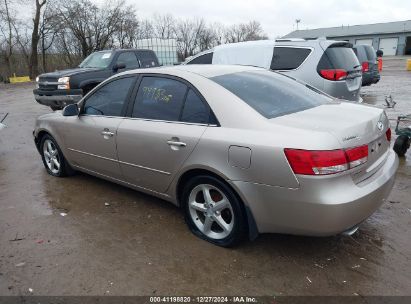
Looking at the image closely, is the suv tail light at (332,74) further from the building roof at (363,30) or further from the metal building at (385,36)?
the building roof at (363,30)

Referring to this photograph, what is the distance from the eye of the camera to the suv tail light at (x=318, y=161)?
8.75ft

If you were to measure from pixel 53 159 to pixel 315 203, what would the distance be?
4.08 meters

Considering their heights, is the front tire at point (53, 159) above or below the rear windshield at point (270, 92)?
below

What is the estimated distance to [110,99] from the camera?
438cm

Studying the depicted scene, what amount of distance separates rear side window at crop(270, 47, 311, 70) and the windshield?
17.0 ft

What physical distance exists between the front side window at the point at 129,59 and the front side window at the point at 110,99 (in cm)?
620

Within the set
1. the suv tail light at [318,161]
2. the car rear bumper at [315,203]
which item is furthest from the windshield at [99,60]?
the suv tail light at [318,161]

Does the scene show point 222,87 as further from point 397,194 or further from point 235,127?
point 397,194

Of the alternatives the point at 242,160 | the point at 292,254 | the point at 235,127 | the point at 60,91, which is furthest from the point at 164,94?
the point at 60,91

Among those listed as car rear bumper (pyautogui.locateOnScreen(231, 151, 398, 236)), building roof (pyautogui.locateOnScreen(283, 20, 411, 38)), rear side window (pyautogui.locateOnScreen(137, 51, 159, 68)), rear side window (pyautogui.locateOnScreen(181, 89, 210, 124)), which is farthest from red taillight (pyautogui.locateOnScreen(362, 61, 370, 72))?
building roof (pyautogui.locateOnScreen(283, 20, 411, 38))

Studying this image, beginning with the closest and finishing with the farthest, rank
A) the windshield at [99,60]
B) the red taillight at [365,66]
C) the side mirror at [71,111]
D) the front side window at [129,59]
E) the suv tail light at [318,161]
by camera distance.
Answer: the suv tail light at [318,161] < the side mirror at [71,111] < the windshield at [99,60] < the front side window at [129,59] < the red taillight at [365,66]

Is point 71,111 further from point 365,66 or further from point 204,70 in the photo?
point 365,66

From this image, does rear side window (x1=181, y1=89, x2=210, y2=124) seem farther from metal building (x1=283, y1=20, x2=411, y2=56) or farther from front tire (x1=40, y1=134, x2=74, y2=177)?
metal building (x1=283, y1=20, x2=411, y2=56)

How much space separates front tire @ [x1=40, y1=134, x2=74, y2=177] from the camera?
525cm
